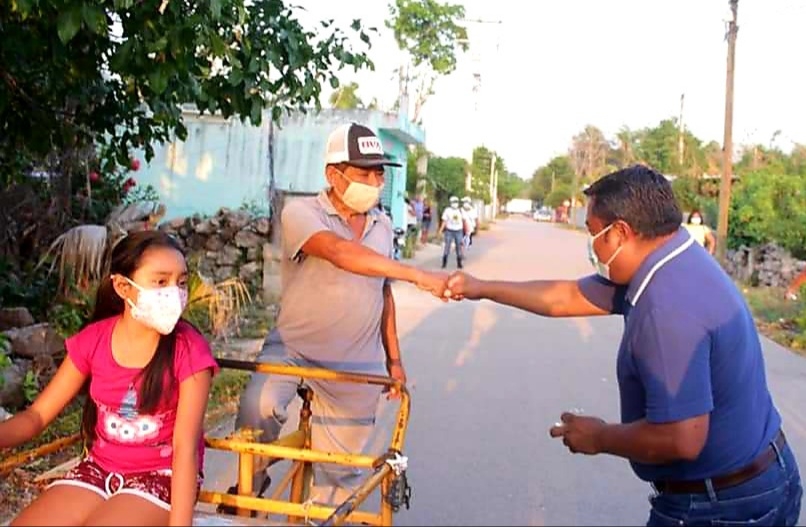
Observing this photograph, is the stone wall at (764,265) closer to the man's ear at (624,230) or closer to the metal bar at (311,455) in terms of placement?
the man's ear at (624,230)

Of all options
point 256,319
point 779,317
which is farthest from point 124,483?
point 779,317

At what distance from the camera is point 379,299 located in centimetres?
392

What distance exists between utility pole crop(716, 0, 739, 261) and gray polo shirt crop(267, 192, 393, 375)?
54.0 feet

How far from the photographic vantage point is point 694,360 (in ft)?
7.45

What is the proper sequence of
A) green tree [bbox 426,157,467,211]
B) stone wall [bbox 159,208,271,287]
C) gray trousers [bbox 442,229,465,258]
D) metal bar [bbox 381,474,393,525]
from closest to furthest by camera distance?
metal bar [bbox 381,474,393,525] → stone wall [bbox 159,208,271,287] → gray trousers [bbox 442,229,465,258] → green tree [bbox 426,157,467,211]

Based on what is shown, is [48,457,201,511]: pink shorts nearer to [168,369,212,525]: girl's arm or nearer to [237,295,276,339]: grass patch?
[168,369,212,525]: girl's arm

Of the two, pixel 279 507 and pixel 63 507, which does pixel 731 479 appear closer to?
pixel 279 507

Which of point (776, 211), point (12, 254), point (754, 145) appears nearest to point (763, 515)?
point (12, 254)

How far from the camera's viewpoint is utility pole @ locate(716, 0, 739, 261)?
769 inches

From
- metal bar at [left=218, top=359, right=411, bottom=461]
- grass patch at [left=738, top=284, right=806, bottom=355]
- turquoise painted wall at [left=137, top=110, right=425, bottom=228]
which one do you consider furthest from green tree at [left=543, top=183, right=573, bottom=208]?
metal bar at [left=218, top=359, right=411, bottom=461]

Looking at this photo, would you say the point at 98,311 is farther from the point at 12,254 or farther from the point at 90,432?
the point at 12,254

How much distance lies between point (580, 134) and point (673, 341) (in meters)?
74.4

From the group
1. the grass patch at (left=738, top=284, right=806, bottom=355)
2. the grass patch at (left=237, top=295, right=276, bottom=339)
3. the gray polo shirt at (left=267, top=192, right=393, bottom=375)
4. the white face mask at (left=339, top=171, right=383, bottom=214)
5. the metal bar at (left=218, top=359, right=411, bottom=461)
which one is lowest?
the grass patch at (left=738, top=284, right=806, bottom=355)

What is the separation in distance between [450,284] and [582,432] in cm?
112
